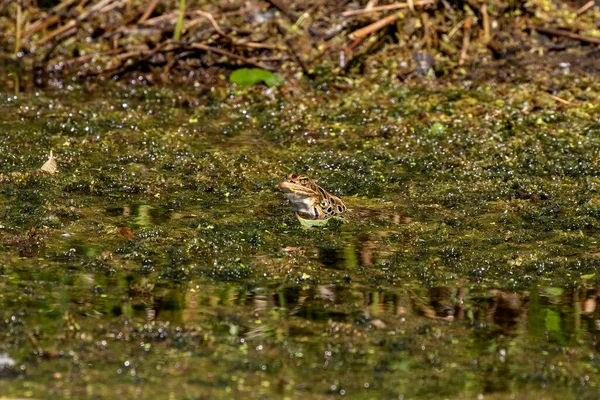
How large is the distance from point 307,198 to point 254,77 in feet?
11.7

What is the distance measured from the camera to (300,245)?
6336 mm

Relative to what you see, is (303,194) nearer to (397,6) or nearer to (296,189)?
(296,189)

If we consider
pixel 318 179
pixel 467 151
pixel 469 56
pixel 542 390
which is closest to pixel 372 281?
pixel 542 390

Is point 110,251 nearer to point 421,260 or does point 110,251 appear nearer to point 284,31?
point 421,260

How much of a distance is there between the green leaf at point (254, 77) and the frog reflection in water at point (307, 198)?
10.7 ft

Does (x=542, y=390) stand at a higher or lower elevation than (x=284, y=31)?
lower

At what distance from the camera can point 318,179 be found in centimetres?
787

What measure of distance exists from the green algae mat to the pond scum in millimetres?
20

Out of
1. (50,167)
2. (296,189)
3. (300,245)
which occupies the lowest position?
(300,245)

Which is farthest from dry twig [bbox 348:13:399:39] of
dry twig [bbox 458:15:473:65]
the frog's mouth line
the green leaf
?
the frog's mouth line

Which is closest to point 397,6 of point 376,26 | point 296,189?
point 376,26

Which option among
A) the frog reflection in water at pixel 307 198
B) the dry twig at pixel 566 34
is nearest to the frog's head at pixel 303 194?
the frog reflection in water at pixel 307 198

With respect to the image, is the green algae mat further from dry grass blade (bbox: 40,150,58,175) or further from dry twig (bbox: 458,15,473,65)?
dry twig (bbox: 458,15,473,65)

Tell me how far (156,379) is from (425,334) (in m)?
1.33
